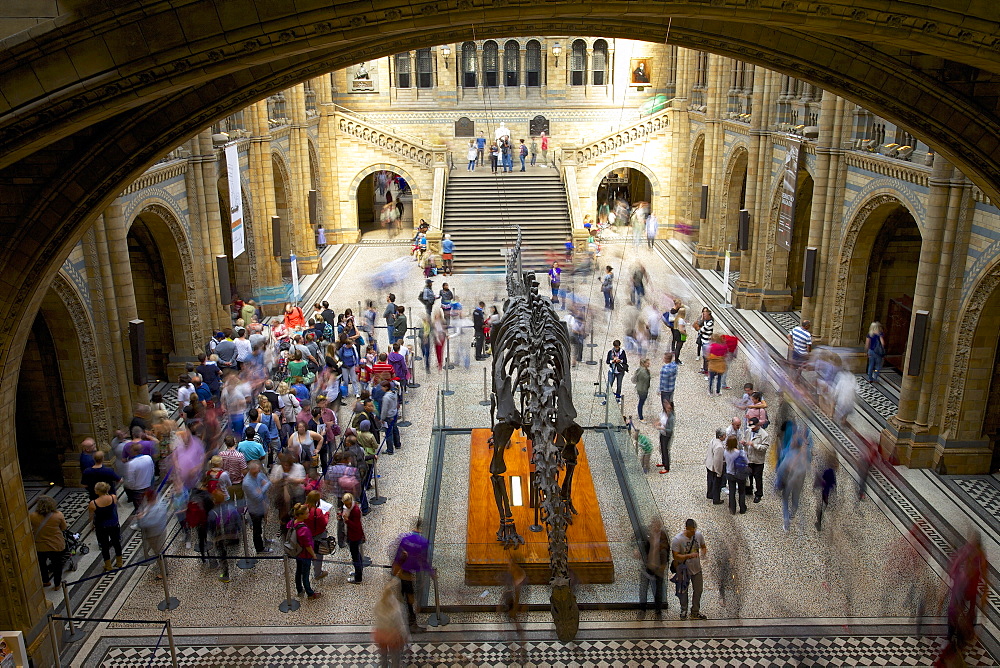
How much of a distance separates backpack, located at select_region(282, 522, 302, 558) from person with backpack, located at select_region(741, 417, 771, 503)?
6018 mm

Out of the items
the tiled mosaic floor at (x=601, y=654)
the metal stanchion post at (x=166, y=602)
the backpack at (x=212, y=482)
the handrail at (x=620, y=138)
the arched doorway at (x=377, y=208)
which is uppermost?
the handrail at (x=620, y=138)

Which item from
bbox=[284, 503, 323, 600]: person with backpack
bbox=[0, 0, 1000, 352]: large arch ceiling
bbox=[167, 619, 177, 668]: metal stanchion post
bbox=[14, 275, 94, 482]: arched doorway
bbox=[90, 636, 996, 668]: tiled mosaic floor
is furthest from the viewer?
bbox=[14, 275, 94, 482]: arched doorway

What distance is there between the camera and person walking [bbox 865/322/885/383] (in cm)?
1683

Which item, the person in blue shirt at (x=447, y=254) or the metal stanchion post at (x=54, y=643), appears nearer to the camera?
the metal stanchion post at (x=54, y=643)

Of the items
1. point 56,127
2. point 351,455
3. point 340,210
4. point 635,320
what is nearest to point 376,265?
point 340,210

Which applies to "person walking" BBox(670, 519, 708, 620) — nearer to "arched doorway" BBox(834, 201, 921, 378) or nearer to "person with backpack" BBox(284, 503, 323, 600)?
"person with backpack" BBox(284, 503, 323, 600)

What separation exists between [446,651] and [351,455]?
3.08 m

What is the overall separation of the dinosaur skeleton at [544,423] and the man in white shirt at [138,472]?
4652 millimetres

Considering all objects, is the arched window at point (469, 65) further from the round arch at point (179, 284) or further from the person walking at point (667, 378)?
the person walking at point (667, 378)

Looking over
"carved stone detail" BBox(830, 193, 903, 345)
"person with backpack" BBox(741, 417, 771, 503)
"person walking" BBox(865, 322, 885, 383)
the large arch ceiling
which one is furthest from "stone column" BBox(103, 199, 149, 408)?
"carved stone detail" BBox(830, 193, 903, 345)

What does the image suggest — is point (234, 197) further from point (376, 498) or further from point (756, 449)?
point (756, 449)

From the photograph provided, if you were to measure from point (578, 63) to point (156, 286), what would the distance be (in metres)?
21.9

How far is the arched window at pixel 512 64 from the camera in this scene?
35.2 meters

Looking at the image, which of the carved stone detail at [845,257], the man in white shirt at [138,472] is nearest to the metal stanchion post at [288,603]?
the man in white shirt at [138,472]
